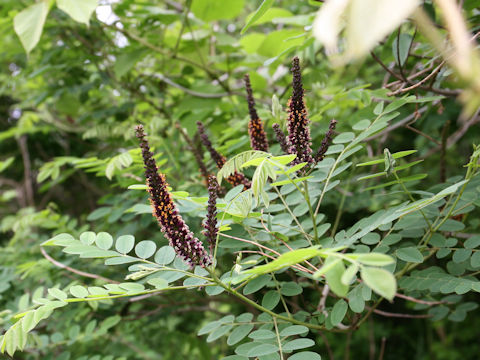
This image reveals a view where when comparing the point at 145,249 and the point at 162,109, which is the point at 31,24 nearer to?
the point at 145,249

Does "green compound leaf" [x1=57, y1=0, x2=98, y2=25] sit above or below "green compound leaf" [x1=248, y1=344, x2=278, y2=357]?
above

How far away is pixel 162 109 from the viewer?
2301mm

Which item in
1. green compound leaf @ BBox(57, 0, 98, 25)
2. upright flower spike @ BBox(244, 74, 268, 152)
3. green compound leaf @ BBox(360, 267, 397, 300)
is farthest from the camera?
upright flower spike @ BBox(244, 74, 268, 152)

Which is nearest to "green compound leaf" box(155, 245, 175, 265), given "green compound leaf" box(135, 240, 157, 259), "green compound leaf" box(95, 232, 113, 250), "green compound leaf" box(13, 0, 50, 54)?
"green compound leaf" box(135, 240, 157, 259)

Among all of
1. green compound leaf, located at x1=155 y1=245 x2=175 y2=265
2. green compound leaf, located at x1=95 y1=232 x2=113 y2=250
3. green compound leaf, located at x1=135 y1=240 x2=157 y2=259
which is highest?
green compound leaf, located at x1=95 y1=232 x2=113 y2=250

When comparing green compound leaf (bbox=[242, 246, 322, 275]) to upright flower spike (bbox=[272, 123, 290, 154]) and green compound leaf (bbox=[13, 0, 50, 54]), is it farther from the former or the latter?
green compound leaf (bbox=[13, 0, 50, 54])

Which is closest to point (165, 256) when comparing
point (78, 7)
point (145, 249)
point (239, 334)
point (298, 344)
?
point (145, 249)

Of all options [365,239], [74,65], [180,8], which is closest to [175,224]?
[365,239]

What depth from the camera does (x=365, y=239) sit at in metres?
1.13

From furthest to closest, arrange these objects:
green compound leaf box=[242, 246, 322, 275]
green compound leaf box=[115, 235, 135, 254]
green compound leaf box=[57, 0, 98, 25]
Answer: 1. green compound leaf box=[115, 235, 135, 254]
2. green compound leaf box=[57, 0, 98, 25]
3. green compound leaf box=[242, 246, 322, 275]

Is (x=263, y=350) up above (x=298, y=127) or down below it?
below

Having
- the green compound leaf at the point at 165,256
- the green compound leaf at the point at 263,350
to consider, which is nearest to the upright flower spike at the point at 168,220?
the green compound leaf at the point at 165,256

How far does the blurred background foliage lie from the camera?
5.37 ft

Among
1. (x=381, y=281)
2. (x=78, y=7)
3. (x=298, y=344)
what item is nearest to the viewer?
A: (x=381, y=281)
